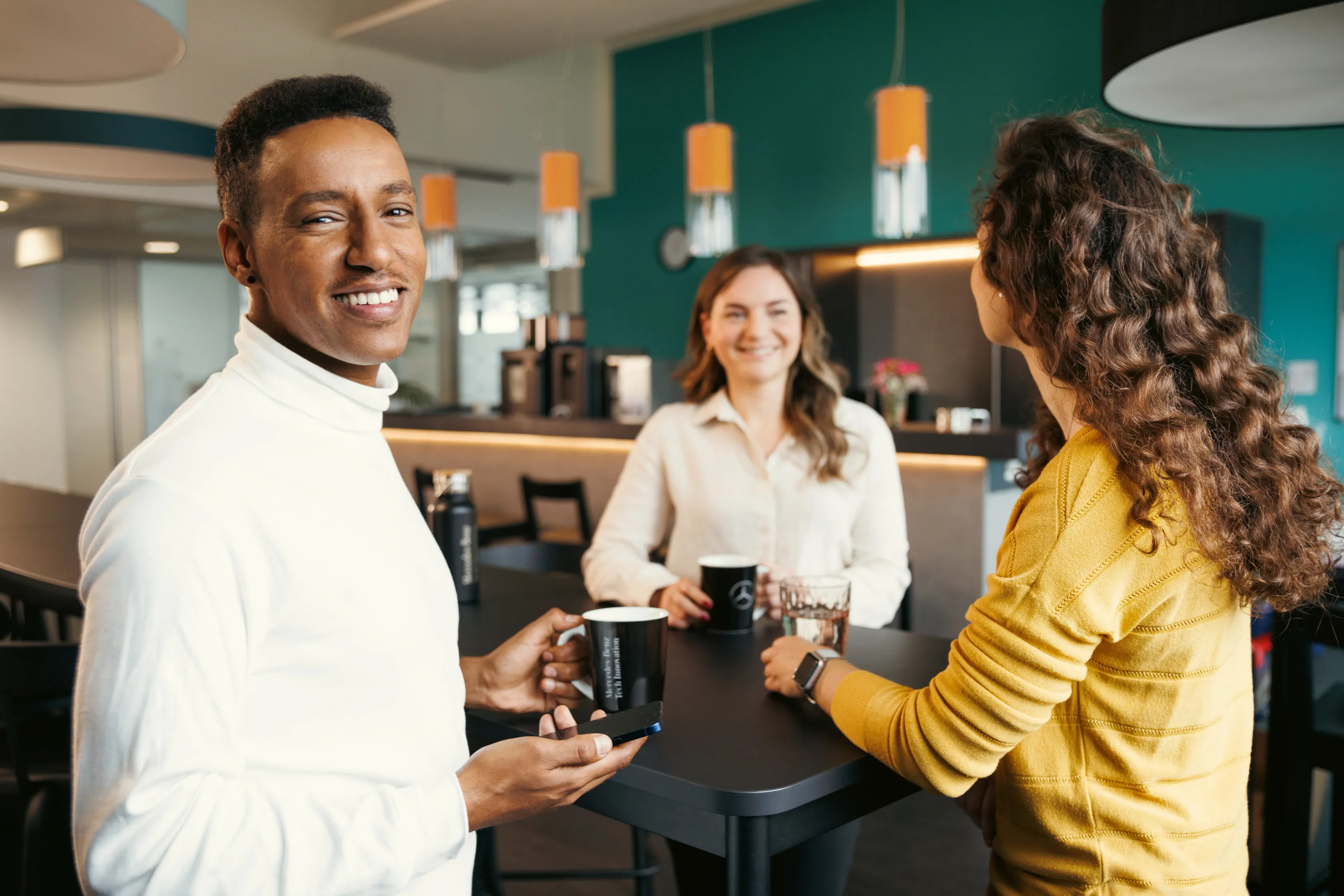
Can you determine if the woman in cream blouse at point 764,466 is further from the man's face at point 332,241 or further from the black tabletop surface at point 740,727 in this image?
the man's face at point 332,241

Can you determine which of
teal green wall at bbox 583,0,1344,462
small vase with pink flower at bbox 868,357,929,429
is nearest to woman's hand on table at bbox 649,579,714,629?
small vase with pink flower at bbox 868,357,929,429

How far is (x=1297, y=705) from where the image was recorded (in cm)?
188

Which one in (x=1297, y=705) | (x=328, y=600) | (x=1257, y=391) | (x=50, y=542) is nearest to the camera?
(x=328, y=600)

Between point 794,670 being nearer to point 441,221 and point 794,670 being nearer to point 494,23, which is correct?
point 441,221

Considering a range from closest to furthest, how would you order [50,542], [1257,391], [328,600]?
[328,600], [1257,391], [50,542]

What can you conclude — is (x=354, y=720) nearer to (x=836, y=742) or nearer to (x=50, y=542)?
(x=836, y=742)

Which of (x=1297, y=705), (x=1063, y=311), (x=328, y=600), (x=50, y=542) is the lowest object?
(x=1297, y=705)

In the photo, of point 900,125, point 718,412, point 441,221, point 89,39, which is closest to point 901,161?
point 900,125

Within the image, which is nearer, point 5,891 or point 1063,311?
point 1063,311

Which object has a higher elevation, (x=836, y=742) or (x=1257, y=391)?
(x=1257, y=391)

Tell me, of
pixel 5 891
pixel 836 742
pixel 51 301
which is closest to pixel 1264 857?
pixel 836 742

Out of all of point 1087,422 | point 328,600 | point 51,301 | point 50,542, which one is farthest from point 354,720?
point 51,301

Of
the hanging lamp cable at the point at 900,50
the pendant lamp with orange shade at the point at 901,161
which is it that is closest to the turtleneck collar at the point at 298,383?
the pendant lamp with orange shade at the point at 901,161

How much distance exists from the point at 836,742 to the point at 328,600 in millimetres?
601
